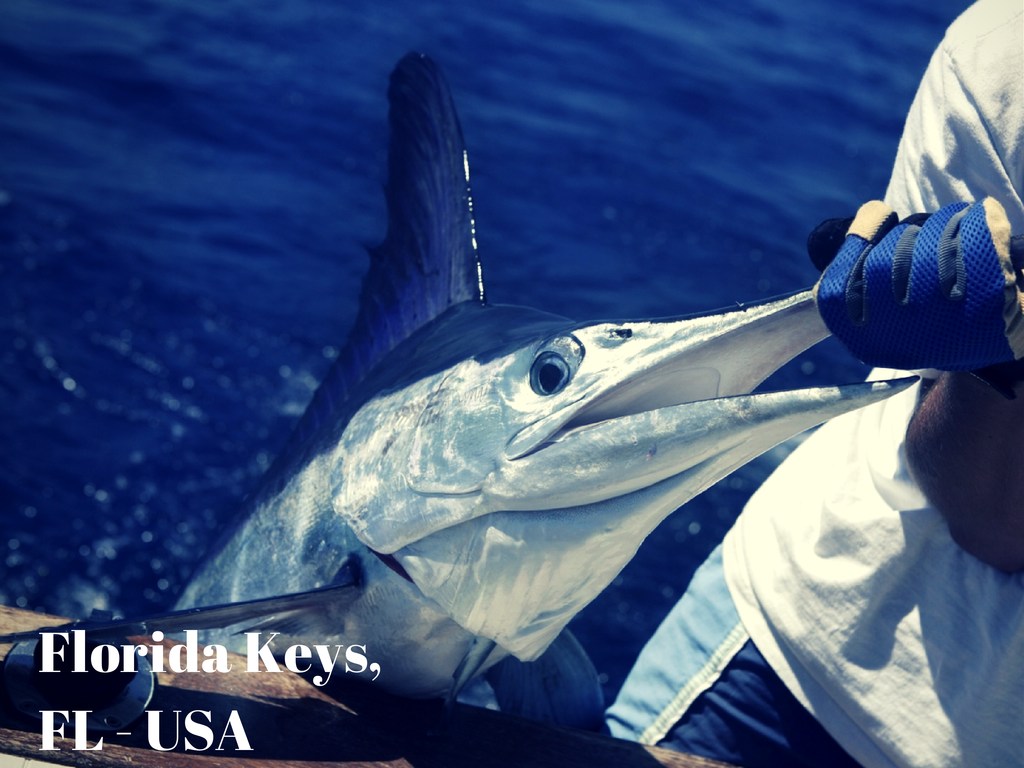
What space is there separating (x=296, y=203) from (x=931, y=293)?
477cm

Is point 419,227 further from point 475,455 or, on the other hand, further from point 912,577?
point 912,577

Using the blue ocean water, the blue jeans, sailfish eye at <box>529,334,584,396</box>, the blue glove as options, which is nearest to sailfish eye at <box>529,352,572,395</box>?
sailfish eye at <box>529,334,584,396</box>

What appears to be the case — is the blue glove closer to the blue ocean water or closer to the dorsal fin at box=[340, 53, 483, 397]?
the dorsal fin at box=[340, 53, 483, 397]

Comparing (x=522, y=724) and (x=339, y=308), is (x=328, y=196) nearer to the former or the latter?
(x=339, y=308)

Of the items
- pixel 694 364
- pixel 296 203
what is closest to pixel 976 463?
pixel 694 364

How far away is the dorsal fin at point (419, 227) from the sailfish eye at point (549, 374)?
53 cm

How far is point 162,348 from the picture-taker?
177 inches

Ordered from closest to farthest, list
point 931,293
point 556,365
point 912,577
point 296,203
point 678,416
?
1. point 931,293
2. point 678,416
3. point 556,365
4. point 912,577
5. point 296,203

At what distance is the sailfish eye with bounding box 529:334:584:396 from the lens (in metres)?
1.54

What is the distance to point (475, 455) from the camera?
5.18 feet

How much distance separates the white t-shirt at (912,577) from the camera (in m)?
1.64

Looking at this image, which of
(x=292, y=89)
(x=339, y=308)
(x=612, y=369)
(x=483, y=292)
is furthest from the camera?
(x=292, y=89)

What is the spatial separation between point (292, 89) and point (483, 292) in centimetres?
474

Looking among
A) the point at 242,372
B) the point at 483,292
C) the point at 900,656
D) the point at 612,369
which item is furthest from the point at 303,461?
the point at 242,372
